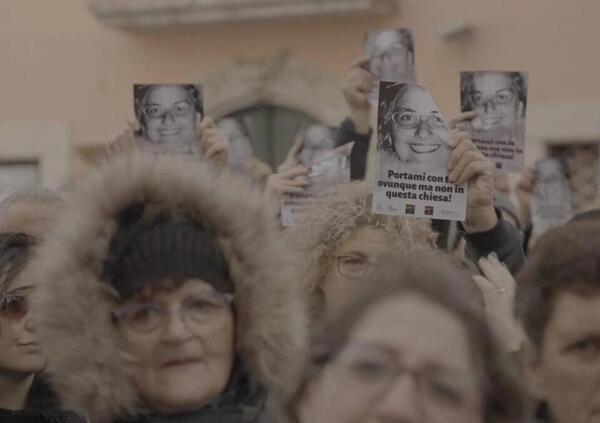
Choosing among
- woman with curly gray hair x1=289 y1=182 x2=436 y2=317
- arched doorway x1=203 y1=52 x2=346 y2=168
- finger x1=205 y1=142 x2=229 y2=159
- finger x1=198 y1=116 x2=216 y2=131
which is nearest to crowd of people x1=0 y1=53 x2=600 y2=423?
woman with curly gray hair x1=289 y1=182 x2=436 y2=317

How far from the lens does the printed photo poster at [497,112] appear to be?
4387 mm

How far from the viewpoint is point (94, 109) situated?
12.9m

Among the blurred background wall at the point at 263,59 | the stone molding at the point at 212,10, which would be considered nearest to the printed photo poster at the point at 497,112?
the blurred background wall at the point at 263,59

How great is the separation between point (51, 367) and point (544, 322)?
0.85m

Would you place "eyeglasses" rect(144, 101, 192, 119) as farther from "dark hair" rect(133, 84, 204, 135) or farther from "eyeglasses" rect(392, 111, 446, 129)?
"eyeglasses" rect(392, 111, 446, 129)

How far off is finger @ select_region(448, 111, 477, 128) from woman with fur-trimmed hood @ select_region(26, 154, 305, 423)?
1.66 m

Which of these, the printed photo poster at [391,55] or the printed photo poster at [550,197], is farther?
the printed photo poster at [550,197]

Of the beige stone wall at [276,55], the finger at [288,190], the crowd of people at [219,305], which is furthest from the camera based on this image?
the beige stone wall at [276,55]

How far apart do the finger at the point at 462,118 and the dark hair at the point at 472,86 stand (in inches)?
2.9

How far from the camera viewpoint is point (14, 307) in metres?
3.17

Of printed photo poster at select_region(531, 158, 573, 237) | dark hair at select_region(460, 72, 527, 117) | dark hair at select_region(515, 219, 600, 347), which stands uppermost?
dark hair at select_region(460, 72, 527, 117)

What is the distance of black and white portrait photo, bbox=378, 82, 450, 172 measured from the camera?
12.2 ft

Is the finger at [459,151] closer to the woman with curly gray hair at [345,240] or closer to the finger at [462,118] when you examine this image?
the woman with curly gray hair at [345,240]

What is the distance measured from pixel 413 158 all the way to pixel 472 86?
0.76 meters
